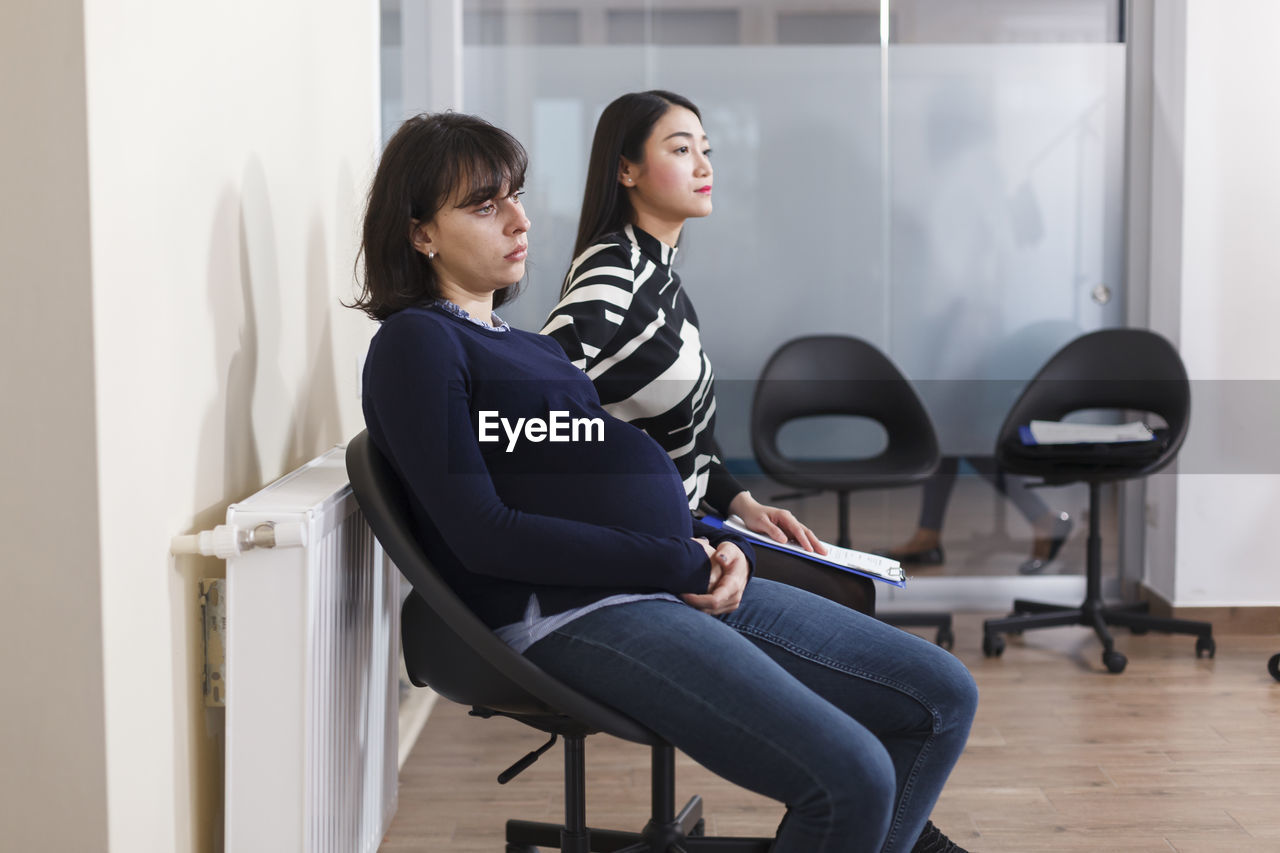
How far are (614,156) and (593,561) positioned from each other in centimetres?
89

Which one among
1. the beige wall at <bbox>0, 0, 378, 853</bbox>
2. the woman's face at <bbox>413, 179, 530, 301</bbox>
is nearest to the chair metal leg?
the woman's face at <bbox>413, 179, 530, 301</bbox>

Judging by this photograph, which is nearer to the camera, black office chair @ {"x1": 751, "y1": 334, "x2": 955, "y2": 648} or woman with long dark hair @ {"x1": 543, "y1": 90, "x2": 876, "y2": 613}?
woman with long dark hair @ {"x1": 543, "y1": 90, "x2": 876, "y2": 613}

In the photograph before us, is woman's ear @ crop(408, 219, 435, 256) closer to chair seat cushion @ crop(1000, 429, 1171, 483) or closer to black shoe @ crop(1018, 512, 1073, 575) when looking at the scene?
chair seat cushion @ crop(1000, 429, 1171, 483)

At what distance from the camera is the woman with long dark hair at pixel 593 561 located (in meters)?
1.47

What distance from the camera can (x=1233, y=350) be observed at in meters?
3.85

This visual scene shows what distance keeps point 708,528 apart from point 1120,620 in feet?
7.64

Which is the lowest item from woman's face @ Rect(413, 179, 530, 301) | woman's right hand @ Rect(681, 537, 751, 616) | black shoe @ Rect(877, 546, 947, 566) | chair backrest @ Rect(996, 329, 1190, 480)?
black shoe @ Rect(877, 546, 947, 566)

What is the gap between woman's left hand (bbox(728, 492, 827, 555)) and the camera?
205cm

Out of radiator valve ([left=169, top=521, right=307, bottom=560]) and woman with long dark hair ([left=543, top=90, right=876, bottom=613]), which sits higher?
woman with long dark hair ([left=543, top=90, right=876, bottom=613])

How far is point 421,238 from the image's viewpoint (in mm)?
1731

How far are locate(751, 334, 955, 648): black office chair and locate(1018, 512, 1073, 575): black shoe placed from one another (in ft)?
2.16

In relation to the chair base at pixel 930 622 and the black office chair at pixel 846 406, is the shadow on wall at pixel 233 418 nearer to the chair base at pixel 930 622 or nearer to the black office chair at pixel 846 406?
the black office chair at pixel 846 406

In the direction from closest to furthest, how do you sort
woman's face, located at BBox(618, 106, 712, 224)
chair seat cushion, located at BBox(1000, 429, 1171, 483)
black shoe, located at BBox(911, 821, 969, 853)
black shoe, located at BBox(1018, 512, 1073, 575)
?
1. black shoe, located at BBox(911, 821, 969, 853)
2. woman's face, located at BBox(618, 106, 712, 224)
3. chair seat cushion, located at BBox(1000, 429, 1171, 483)
4. black shoe, located at BBox(1018, 512, 1073, 575)

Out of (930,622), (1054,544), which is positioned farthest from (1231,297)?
(930,622)
